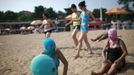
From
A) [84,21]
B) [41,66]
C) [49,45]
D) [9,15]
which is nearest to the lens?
[41,66]

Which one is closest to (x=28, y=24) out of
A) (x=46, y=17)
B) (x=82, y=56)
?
(x=46, y=17)

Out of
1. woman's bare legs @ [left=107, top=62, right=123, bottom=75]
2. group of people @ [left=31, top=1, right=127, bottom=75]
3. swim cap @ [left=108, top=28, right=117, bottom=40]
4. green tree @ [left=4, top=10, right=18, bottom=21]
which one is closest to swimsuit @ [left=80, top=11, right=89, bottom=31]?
group of people @ [left=31, top=1, right=127, bottom=75]

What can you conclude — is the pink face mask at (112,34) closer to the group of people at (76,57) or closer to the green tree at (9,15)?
the group of people at (76,57)

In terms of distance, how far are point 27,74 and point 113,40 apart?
267cm

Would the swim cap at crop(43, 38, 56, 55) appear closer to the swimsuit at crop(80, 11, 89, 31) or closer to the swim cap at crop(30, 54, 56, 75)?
the swim cap at crop(30, 54, 56, 75)

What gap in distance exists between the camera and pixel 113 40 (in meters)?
6.86

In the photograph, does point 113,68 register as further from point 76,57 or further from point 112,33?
point 76,57

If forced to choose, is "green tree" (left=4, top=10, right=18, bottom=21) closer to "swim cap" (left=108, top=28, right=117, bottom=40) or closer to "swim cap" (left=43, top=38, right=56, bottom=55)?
"swim cap" (left=108, top=28, right=117, bottom=40)

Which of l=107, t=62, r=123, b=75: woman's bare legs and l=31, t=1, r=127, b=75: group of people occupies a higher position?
l=31, t=1, r=127, b=75: group of people

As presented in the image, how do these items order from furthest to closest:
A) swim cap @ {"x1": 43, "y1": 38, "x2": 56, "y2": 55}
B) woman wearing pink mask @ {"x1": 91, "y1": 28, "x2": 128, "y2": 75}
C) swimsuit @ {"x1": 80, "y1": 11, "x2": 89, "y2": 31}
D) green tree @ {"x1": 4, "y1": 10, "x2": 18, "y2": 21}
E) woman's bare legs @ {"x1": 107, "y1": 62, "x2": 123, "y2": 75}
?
green tree @ {"x1": 4, "y1": 10, "x2": 18, "y2": 21} < swimsuit @ {"x1": 80, "y1": 11, "x2": 89, "y2": 31} < woman wearing pink mask @ {"x1": 91, "y1": 28, "x2": 128, "y2": 75} < woman's bare legs @ {"x1": 107, "y1": 62, "x2": 123, "y2": 75} < swim cap @ {"x1": 43, "y1": 38, "x2": 56, "y2": 55}

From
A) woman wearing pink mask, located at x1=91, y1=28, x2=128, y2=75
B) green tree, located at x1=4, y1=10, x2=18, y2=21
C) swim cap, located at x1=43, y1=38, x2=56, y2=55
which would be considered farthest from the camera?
green tree, located at x1=4, y1=10, x2=18, y2=21

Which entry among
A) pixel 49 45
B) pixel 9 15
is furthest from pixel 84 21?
pixel 9 15

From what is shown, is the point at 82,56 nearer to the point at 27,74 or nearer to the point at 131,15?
the point at 27,74

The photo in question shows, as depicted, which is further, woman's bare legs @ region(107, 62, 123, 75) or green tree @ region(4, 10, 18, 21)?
green tree @ region(4, 10, 18, 21)
